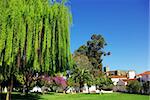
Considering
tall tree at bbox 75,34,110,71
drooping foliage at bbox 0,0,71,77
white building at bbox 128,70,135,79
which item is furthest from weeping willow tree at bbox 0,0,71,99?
white building at bbox 128,70,135,79

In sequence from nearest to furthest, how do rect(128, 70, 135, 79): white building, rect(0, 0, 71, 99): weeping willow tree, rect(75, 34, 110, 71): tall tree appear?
rect(0, 0, 71, 99): weeping willow tree < rect(75, 34, 110, 71): tall tree < rect(128, 70, 135, 79): white building

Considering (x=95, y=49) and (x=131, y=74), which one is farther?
(x=131, y=74)

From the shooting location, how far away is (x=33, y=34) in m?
16.1

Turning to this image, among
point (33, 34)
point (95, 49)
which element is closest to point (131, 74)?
point (95, 49)

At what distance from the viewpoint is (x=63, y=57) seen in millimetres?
17578

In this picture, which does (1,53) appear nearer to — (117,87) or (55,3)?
(55,3)

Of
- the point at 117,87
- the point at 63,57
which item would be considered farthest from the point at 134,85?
the point at 63,57

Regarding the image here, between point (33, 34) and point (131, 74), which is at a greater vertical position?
point (131, 74)

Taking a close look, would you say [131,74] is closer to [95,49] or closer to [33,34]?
[95,49]

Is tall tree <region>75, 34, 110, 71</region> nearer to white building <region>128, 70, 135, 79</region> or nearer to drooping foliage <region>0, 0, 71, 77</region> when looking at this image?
white building <region>128, 70, 135, 79</region>

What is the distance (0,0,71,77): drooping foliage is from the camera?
15773 mm

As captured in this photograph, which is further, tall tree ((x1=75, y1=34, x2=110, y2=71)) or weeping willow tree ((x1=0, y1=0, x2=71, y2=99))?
tall tree ((x1=75, y1=34, x2=110, y2=71))

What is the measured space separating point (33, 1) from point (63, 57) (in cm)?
321

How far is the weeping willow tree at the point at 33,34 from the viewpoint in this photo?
1577 centimetres
